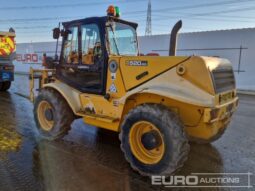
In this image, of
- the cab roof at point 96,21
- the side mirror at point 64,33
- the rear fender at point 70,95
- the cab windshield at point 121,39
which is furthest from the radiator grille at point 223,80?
the side mirror at point 64,33

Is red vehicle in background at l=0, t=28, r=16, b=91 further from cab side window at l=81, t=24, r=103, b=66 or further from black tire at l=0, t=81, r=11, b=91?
cab side window at l=81, t=24, r=103, b=66

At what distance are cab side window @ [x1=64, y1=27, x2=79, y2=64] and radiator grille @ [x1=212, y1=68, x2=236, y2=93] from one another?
2.56 meters

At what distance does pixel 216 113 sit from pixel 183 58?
858mm

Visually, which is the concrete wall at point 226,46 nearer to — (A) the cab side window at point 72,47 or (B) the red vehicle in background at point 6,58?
(B) the red vehicle in background at point 6,58

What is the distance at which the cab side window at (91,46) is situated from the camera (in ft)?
14.9

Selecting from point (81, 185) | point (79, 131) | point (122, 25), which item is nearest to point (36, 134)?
point (79, 131)

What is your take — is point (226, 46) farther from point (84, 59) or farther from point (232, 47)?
point (84, 59)

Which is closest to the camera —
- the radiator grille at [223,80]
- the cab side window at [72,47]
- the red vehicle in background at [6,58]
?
the radiator grille at [223,80]

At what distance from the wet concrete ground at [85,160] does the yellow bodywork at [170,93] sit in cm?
54

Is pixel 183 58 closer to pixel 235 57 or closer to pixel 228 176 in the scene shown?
pixel 228 176

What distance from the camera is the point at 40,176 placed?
3580 millimetres

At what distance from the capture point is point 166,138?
3.46 meters

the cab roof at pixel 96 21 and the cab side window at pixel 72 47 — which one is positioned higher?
the cab roof at pixel 96 21

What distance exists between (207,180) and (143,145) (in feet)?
3.30
